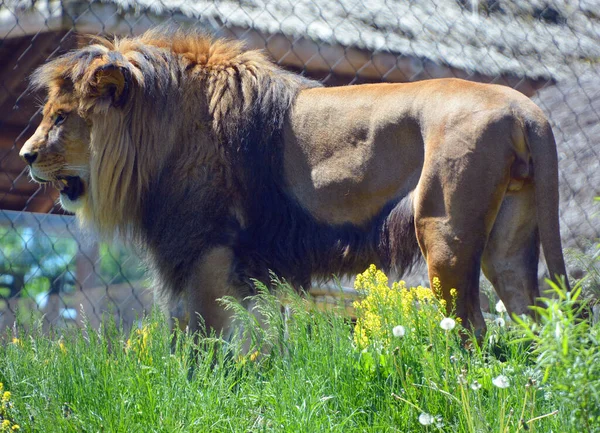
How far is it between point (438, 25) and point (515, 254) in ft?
9.19

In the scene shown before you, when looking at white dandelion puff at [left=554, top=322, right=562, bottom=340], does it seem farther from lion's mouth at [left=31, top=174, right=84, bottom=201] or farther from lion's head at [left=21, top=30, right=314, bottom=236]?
lion's mouth at [left=31, top=174, right=84, bottom=201]

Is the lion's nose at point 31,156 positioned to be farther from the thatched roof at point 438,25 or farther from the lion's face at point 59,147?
the thatched roof at point 438,25

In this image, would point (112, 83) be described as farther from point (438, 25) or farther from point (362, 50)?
point (438, 25)

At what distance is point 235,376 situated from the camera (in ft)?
9.96

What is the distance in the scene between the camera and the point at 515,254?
377 centimetres

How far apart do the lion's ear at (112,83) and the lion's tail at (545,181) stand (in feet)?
5.57

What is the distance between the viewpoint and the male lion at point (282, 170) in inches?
136

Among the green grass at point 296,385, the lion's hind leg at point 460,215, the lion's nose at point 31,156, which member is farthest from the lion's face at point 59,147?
the lion's hind leg at point 460,215

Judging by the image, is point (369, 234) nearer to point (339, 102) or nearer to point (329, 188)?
point (329, 188)

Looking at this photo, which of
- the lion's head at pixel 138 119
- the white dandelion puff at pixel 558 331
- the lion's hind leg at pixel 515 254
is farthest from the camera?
the lion's head at pixel 138 119

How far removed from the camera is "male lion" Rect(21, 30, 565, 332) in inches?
136

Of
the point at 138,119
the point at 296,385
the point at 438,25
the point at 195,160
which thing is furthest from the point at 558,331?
the point at 438,25

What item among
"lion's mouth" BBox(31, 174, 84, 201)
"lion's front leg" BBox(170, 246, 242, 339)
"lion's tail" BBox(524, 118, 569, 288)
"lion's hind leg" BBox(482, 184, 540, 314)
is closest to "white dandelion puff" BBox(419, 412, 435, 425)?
"lion's tail" BBox(524, 118, 569, 288)

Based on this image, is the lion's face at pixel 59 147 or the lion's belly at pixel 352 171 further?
the lion's face at pixel 59 147
